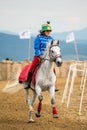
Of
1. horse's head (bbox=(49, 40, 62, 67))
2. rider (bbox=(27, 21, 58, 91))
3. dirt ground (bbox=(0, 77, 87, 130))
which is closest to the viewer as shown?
horse's head (bbox=(49, 40, 62, 67))

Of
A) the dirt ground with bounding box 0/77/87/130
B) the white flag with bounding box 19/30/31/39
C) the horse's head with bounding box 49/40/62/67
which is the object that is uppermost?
the white flag with bounding box 19/30/31/39

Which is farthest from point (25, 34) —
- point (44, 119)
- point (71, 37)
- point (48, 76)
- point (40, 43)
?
point (48, 76)

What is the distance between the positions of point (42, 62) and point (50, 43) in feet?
2.03

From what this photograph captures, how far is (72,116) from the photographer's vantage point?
1417 centimetres

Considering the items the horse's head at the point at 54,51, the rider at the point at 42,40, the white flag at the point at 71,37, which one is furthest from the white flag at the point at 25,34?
the horse's head at the point at 54,51

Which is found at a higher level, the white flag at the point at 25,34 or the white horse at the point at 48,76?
the white flag at the point at 25,34

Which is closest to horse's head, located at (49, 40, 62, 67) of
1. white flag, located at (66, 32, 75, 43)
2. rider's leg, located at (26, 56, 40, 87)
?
rider's leg, located at (26, 56, 40, 87)

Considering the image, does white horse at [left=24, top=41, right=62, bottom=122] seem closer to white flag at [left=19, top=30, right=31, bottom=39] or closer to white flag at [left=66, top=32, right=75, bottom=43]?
white flag at [left=66, top=32, right=75, bottom=43]

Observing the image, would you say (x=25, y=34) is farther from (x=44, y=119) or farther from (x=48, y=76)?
(x=48, y=76)

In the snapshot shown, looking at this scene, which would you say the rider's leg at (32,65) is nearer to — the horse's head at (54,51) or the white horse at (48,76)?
the white horse at (48,76)

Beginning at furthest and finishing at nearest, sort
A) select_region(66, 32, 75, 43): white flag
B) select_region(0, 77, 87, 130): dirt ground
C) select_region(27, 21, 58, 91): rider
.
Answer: select_region(66, 32, 75, 43): white flag < select_region(27, 21, 58, 91): rider < select_region(0, 77, 87, 130): dirt ground

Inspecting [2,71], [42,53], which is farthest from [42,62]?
[2,71]

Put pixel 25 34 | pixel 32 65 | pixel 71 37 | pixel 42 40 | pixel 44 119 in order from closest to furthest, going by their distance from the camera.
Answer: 1. pixel 42 40
2. pixel 32 65
3. pixel 44 119
4. pixel 71 37
5. pixel 25 34

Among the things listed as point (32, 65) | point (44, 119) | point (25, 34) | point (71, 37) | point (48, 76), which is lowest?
point (44, 119)
